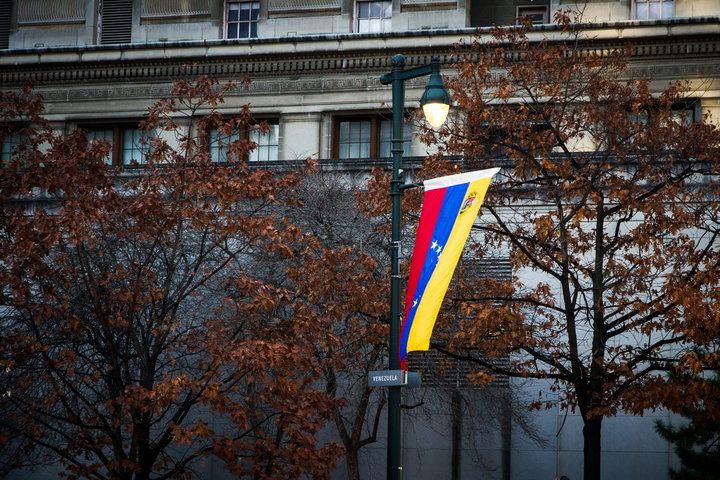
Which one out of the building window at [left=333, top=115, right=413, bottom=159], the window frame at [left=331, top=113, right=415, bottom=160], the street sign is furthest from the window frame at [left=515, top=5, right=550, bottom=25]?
the street sign

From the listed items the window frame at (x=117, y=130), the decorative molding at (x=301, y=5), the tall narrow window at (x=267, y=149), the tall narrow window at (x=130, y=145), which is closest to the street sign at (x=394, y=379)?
the tall narrow window at (x=267, y=149)

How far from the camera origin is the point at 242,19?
111 ft

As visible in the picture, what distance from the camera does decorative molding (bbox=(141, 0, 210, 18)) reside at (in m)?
33.8

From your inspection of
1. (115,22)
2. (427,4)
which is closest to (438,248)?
(427,4)

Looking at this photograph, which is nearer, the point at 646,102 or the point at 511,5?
the point at 646,102

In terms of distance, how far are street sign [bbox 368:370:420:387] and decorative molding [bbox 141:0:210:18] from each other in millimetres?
20529

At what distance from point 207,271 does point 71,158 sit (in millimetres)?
3018

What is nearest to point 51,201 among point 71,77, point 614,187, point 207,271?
point 71,77

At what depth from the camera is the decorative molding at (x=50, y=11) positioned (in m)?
34.7

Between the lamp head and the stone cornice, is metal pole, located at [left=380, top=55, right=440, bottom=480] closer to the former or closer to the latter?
the lamp head

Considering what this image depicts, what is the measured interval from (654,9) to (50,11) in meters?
18.1

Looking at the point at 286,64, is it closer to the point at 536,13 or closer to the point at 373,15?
the point at 373,15

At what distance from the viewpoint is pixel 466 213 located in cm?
1475

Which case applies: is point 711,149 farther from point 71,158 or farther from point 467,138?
point 71,158
